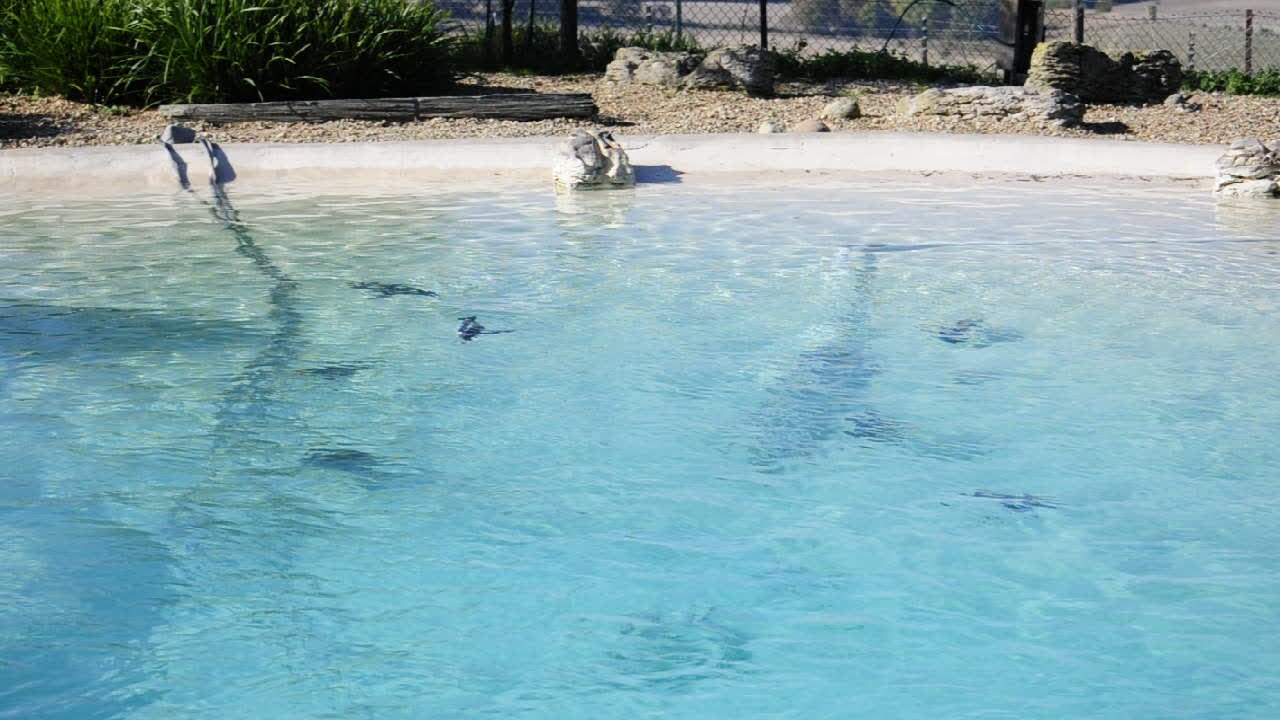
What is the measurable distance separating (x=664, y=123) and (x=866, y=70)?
4.61 meters

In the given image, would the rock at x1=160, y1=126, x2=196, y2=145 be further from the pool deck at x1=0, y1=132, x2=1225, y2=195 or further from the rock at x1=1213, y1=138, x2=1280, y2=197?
the rock at x1=1213, y1=138, x2=1280, y2=197

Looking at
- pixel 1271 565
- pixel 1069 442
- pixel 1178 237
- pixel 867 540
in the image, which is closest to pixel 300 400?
pixel 867 540

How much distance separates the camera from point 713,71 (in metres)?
13.5

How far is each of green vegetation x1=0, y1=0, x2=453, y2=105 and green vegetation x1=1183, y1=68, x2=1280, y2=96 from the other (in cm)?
895

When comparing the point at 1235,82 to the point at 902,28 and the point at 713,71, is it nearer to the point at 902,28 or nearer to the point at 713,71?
the point at 713,71

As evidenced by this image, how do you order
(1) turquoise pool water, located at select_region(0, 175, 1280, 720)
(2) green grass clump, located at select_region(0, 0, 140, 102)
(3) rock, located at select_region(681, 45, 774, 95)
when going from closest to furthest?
(1) turquoise pool water, located at select_region(0, 175, 1280, 720), (2) green grass clump, located at select_region(0, 0, 140, 102), (3) rock, located at select_region(681, 45, 774, 95)

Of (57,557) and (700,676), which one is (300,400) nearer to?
(57,557)

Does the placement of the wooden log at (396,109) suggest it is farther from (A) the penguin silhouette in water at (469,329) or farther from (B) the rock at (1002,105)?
(A) the penguin silhouette in water at (469,329)

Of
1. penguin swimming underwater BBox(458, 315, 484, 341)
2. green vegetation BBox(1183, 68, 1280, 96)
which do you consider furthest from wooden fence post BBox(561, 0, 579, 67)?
penguin swimming underwater BBox(458, 315, 484, 341)

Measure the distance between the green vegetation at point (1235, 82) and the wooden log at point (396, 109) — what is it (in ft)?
24.5

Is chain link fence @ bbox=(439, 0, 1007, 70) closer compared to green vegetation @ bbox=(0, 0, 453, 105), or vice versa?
green vegetation @ bbox=(0, 0, 453, 105)

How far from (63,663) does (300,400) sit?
195 cm

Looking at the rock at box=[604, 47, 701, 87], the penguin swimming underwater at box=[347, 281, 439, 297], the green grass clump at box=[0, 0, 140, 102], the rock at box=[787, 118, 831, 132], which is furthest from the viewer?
the rock at box=[604, 47, 701, 87]

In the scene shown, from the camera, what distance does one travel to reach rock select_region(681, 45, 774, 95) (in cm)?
1334
